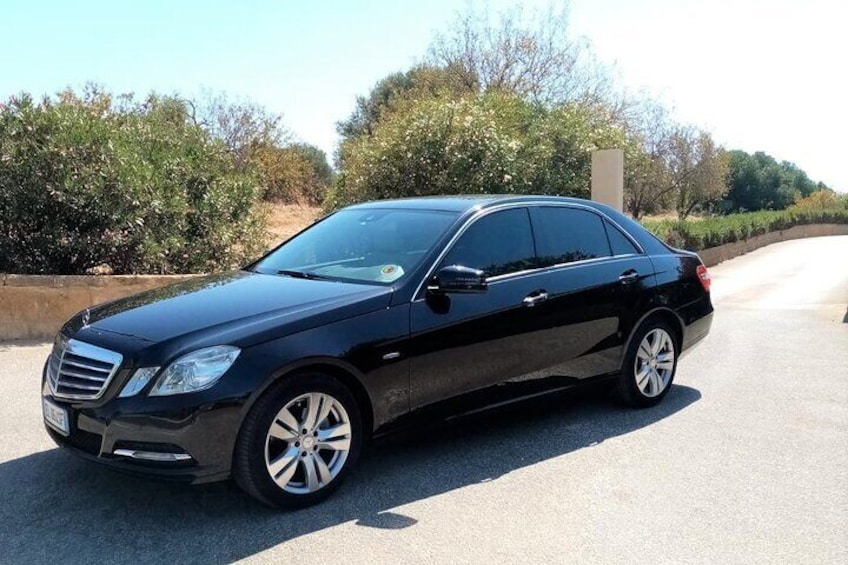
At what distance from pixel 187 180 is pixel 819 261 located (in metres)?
20.0

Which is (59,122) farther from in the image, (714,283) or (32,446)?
(714,283)

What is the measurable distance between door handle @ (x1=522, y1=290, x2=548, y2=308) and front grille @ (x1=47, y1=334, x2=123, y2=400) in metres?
2.44

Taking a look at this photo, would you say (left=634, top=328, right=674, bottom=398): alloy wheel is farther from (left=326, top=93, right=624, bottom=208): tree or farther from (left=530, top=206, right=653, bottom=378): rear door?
(left=326, top=93, right=624, bottom=208): tree

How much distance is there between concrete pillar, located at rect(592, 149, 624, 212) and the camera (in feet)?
41.2

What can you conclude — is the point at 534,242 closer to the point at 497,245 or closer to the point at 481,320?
the point at 497,245

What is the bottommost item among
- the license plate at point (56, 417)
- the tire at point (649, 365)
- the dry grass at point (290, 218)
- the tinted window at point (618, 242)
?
the tire at point (649, 365)

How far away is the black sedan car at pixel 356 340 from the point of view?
139 inches

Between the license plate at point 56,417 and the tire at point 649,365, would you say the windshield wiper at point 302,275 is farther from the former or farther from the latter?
the tire at point 649,365

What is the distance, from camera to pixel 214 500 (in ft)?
13.0

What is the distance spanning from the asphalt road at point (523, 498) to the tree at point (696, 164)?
27.6 m

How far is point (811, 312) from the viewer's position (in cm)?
1076

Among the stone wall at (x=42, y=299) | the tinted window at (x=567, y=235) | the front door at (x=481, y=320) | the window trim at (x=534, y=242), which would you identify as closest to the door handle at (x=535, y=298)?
the front door at (x=481, y=320)

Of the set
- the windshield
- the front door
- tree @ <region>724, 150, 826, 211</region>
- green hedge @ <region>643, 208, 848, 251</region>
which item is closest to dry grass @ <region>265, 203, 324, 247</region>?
green hedge @ <region>643, 208, 848, 251</region>

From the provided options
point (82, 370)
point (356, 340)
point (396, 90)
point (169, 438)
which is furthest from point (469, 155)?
point (396, 90)
